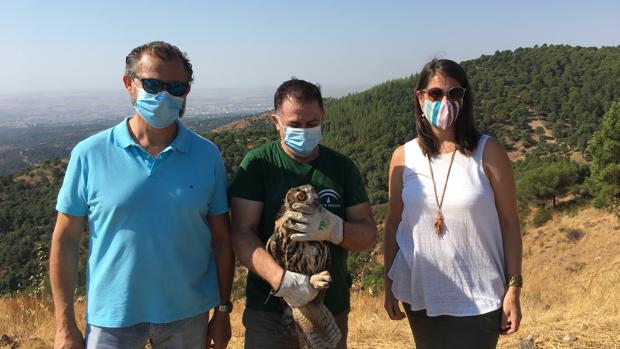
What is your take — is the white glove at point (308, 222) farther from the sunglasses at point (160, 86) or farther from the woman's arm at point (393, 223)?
the sunglasses at point (160, 86)

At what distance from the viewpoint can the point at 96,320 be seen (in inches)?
89.4

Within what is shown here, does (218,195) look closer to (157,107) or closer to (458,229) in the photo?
(157,107)

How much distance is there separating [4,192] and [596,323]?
5647 cm

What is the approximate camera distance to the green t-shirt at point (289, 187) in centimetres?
242

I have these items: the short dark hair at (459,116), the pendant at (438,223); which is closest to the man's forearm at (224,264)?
the pendant at (438,223)

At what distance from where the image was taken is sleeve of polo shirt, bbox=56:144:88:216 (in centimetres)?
224

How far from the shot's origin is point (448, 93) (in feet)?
8.42

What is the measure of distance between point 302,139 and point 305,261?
66 centimetres

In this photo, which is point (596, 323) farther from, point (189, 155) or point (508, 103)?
point (508, 103)

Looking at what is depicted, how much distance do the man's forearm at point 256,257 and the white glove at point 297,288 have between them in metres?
0.03

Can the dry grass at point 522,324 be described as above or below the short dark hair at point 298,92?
below

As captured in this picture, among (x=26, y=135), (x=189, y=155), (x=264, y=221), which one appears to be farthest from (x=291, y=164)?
(x=26, y=135)

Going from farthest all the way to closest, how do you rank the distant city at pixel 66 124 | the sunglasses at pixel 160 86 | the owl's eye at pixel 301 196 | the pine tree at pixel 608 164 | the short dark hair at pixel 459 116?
the distant city at pixel 66 124
the pine tree at pixel 608 164
the short dark hair at pixel 459 116
the sunglasses at pixel 160 86
the owl's eye at pixel 301 196

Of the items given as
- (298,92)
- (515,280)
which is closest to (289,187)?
(298,92)
